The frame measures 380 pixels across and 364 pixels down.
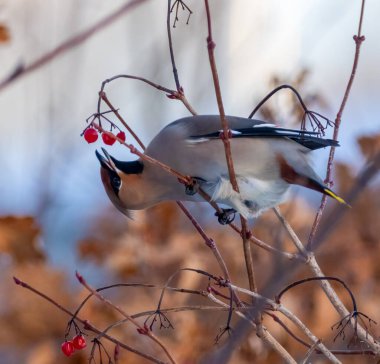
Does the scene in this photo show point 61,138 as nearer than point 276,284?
No

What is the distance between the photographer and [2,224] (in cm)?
180

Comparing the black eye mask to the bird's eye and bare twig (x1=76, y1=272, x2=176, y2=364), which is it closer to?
the bird's eye

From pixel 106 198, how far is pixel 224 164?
6.15 feet

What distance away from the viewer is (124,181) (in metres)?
1.98

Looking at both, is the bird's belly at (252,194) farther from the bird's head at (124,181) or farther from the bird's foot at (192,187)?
the bird's head at (124,181)

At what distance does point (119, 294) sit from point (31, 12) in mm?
1259

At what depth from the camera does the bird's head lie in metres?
1.96

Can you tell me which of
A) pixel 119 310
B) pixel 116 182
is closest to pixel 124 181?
pixel 116 182

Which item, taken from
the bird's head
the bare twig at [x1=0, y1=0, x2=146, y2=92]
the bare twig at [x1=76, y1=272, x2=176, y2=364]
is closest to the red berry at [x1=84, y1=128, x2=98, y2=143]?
the bird's head

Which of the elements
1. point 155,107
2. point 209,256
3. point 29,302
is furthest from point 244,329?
point 155,107

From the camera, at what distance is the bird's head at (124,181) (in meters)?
1.96

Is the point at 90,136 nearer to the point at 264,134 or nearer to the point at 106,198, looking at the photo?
the point at 264,134


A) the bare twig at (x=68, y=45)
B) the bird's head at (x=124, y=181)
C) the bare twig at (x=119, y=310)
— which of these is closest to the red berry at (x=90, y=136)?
the bird's head at (x=124, y=181)

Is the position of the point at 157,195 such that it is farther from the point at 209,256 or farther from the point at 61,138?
the point at 61,138
